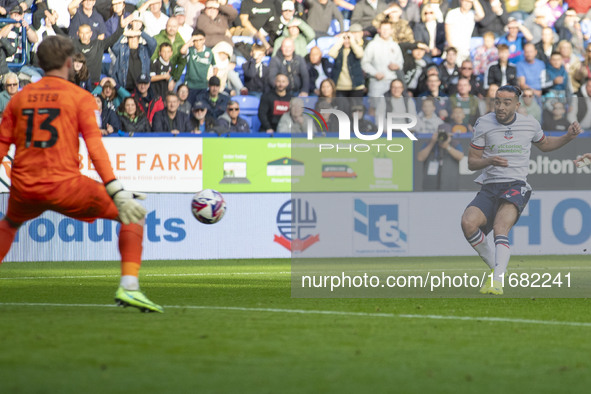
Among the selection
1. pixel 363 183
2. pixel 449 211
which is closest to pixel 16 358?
pixel 449 211

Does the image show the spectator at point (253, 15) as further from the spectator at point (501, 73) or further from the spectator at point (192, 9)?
the spectator at point (501, 73)

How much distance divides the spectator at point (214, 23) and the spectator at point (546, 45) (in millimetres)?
6539

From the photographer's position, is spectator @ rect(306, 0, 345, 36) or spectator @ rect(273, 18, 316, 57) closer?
spectator @ rect(273, 18, 316, 57)

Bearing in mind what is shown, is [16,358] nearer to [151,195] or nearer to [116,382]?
[116,382]

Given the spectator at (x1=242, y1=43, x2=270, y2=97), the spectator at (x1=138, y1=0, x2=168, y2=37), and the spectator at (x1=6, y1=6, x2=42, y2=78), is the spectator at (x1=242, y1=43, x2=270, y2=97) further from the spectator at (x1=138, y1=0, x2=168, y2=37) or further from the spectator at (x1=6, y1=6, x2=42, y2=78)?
the spectator at (x1=6, y1=6, x2=42, y2=78)

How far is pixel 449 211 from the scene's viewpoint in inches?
523

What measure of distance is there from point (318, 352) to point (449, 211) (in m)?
6.92

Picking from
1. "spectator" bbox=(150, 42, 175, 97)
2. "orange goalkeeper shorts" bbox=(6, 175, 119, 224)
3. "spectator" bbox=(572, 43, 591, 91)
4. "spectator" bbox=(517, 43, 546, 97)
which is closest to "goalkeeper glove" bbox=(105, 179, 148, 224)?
"orange goalkeeper shorts" bbox=(6, 175, 119, 224)

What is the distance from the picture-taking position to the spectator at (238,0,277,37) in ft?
75.2

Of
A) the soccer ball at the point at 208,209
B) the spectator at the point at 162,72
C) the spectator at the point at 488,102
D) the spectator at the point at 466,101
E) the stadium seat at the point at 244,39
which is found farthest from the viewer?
the stadium seat at the point at 244,39

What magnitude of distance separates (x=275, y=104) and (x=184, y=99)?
1709mm

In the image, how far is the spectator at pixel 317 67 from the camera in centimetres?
2173

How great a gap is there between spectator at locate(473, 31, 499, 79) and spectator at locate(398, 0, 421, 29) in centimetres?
148

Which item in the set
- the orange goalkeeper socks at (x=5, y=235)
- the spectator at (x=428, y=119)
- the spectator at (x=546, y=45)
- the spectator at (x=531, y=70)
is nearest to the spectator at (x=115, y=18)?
the spectator at (x=428, y=119)
